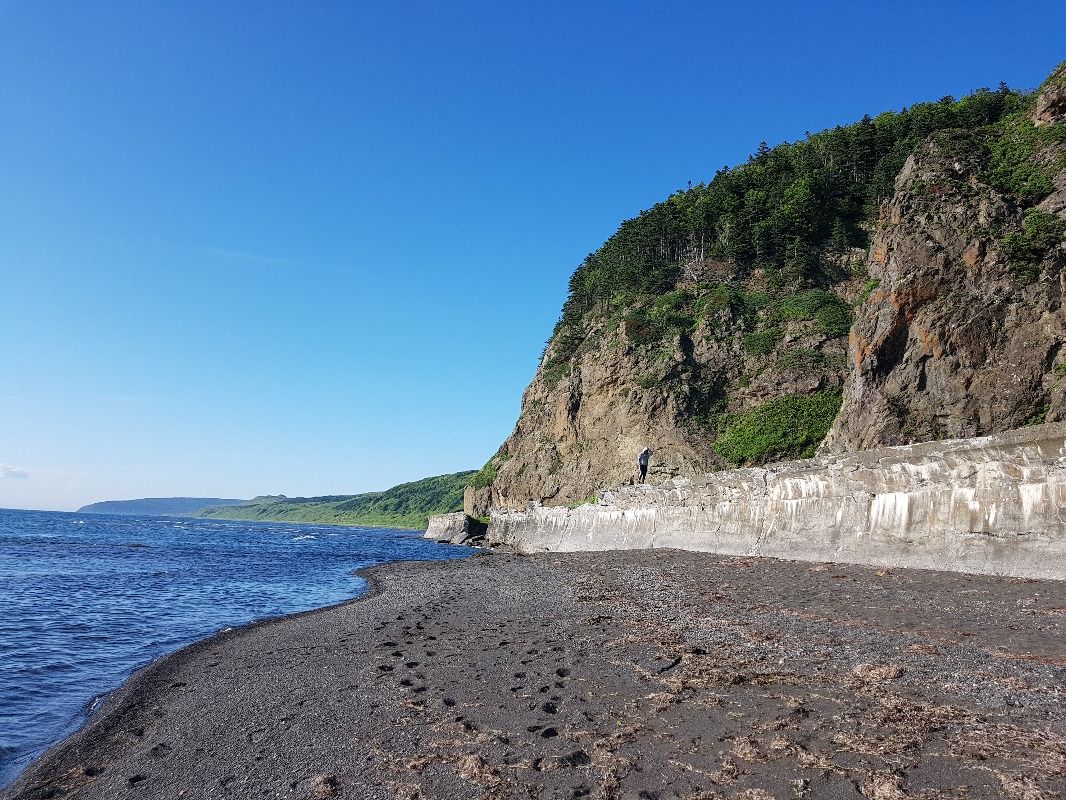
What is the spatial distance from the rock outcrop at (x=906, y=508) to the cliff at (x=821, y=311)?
29.3ft

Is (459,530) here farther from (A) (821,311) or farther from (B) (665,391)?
(A) (821,311)

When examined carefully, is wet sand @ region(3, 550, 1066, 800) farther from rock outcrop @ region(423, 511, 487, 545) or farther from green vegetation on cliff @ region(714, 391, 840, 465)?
rock outcrop @ region(423, 511, 487, 545)

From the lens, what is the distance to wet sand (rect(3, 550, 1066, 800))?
163 inches

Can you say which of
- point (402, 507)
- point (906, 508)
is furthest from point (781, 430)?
point (402, 507)

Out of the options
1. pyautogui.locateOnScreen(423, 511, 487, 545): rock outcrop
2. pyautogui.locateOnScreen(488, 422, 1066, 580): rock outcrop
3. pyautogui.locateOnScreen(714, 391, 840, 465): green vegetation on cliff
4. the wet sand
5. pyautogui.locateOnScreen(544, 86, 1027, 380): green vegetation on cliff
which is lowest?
pyautogui.locateOnScreen(423, 511, 487, 545): rock outcrop

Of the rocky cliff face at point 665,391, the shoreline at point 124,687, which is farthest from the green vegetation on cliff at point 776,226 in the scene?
the shoreline at point 124,687

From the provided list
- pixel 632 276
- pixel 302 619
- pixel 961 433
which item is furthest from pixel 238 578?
pixel 632 276

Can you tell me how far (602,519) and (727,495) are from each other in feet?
27.2

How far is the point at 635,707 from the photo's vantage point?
5.61 m

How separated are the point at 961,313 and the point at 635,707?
77.6 ft

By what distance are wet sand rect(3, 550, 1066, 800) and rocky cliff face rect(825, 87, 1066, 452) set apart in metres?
14.0

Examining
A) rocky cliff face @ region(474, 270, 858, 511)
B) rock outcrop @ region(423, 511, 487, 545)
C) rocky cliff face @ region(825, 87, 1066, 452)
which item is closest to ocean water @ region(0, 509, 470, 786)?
rocky cliff face @ region(474, 270, 858, 511)

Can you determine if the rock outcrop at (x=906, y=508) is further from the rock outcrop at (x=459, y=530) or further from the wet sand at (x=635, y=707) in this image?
the rock outcrop at (x=459, y=530)

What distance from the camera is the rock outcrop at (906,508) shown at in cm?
1009
